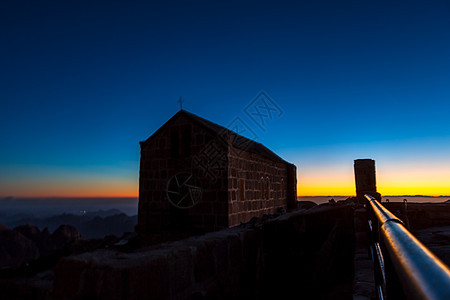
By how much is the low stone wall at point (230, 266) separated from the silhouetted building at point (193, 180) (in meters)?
5.80

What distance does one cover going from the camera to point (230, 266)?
3.24 meters

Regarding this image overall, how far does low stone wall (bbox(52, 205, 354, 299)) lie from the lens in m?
2.08

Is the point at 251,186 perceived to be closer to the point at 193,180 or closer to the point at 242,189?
the point at 242,189

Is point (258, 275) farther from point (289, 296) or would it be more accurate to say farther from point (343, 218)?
point (343, 218)

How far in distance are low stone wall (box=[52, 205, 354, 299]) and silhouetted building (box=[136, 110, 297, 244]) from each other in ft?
19.0

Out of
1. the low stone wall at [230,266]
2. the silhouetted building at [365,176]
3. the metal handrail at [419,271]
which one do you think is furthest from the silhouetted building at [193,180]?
the metal handrail at [419,271]

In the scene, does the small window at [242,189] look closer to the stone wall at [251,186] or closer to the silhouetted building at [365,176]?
the stone wall at [251,186]

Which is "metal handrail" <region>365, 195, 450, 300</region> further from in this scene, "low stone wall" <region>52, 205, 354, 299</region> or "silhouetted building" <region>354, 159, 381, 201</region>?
"silhouetted building" <region>354, 159, 381, 201</region>

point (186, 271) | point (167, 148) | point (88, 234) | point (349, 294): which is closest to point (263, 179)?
point (167, 148)

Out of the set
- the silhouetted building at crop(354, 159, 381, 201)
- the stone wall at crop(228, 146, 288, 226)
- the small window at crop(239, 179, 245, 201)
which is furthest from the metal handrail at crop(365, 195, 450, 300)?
the small window at crop(239, 179, 245, 201)

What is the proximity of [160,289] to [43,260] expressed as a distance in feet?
46.6

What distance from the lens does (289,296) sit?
4.36 m

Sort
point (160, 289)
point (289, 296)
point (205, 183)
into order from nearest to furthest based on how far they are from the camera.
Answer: point (160, 289)
point (289, 296)
point (205, 183)

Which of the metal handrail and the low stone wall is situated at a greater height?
the metal handrail
